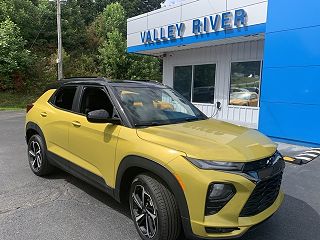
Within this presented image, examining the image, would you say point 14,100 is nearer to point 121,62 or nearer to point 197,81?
point 121,62

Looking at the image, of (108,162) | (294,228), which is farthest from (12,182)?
(294,228)

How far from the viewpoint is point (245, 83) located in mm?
10992

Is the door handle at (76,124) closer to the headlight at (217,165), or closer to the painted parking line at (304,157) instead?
the headlight at (217,165)

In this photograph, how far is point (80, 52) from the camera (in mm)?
29656

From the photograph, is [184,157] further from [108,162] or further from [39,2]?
[39,2]

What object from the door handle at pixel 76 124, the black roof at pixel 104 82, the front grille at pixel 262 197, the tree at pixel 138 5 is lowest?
the front grille at pixel 262 197

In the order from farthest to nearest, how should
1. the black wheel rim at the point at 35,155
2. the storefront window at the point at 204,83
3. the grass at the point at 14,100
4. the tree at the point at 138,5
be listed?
1. the tree at the point at 138,5
2. the grass at the point at 14,100
3. the storefront window at the point at 204,83
4. the black wheel rim at the point at 35,155

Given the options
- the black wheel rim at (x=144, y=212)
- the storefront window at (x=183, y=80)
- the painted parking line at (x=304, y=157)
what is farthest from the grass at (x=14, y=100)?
the black wheel rim at (x=144, y=212)

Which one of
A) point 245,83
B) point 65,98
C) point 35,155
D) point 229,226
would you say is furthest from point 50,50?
point 229,226

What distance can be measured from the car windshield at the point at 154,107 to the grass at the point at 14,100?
17035 mm

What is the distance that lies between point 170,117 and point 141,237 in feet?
4.97

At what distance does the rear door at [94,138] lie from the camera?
11.9 ft

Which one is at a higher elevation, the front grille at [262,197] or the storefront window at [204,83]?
the storefront window at [204,83]

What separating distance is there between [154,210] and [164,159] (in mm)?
549
